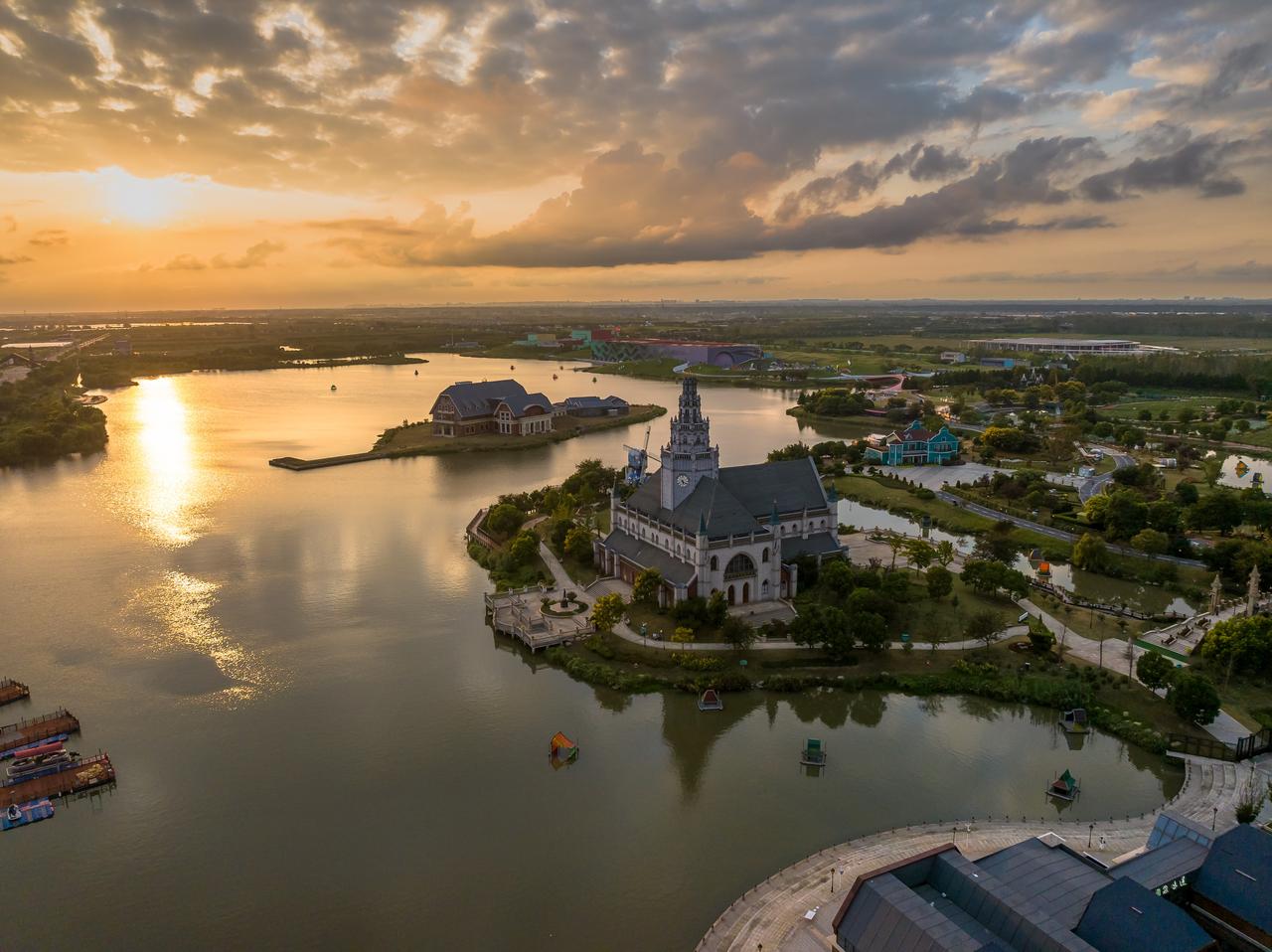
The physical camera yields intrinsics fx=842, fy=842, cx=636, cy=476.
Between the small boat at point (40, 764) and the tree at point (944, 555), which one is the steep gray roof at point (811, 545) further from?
the small boat at point (40, 764)

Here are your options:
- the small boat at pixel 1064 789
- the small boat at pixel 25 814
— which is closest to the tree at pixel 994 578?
the small boat at pixel 1064 789

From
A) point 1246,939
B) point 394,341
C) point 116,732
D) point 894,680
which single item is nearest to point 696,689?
point 894,680

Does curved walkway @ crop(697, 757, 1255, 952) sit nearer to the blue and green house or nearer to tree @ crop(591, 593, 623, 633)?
tree @ crop(591, 593, 623, 633)

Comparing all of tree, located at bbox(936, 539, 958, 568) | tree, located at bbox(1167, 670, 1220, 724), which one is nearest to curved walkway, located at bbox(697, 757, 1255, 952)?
tree, located at bbox(1167, 670, 1220, 724)

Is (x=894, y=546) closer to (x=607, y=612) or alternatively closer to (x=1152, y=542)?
(x=1152, y=542)

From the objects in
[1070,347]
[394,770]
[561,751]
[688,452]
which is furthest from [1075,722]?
[1070,347]
